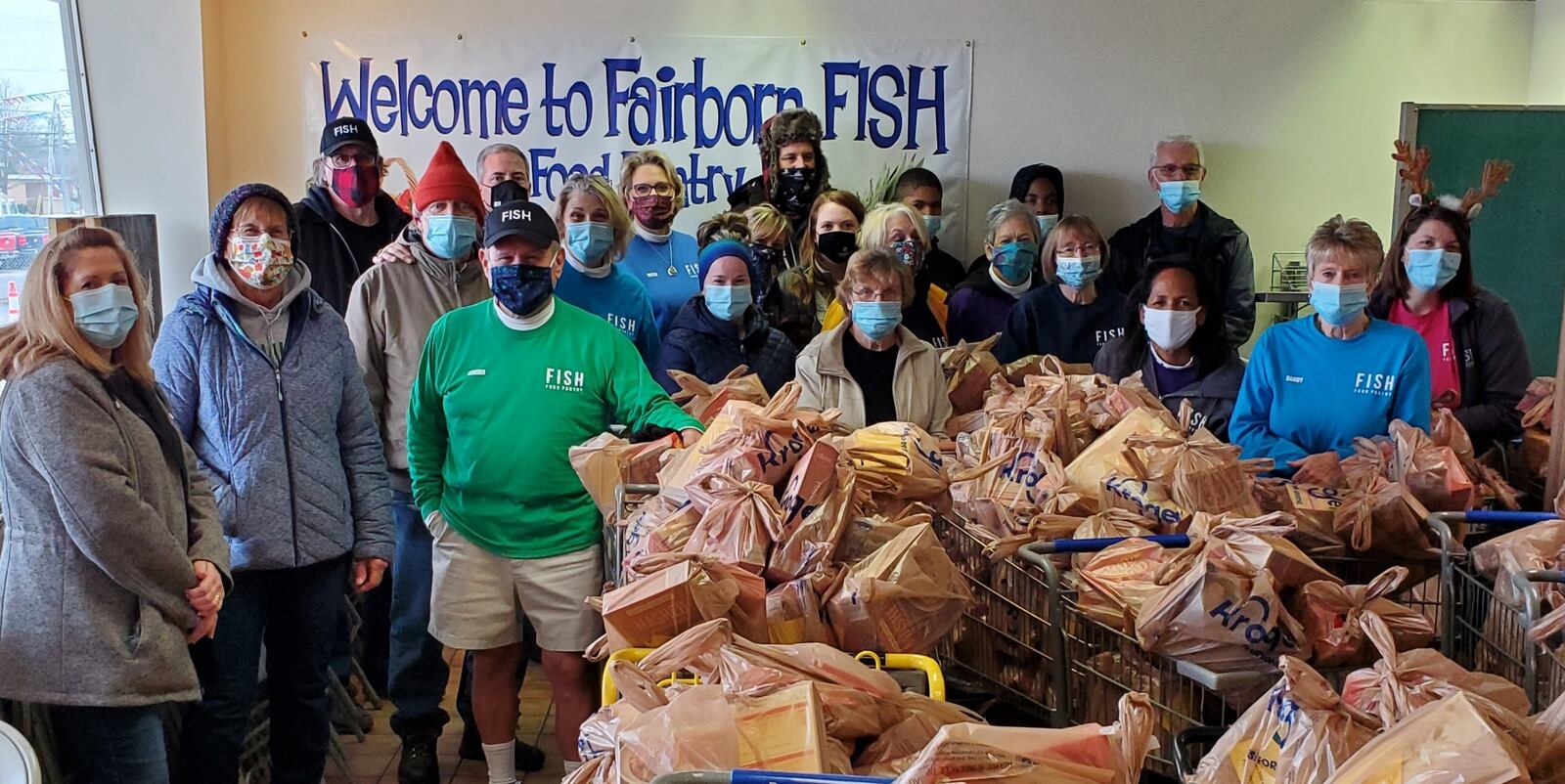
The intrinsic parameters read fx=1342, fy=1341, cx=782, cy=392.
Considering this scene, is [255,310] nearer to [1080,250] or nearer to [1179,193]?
[1080,250]

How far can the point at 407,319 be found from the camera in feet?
12.0

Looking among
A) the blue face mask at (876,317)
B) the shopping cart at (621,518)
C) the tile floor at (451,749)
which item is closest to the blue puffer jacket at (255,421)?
the shopping cart at (621,518)

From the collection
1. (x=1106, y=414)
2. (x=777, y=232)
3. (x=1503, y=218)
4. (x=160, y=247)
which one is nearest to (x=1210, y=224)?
(x=1503, y=218)

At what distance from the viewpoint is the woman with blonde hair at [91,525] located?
2.58 meters

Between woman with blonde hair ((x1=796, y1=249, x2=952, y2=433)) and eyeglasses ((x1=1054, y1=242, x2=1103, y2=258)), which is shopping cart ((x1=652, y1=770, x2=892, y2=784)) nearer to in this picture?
woman with blonde hair ((x1=796, y1=249, x2=952, y2=433))

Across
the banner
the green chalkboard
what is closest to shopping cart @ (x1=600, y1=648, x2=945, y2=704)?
the banner

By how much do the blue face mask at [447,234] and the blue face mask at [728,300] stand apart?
0.74 meters

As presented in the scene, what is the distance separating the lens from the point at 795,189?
5.03 m

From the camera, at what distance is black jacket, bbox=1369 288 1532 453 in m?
3.90

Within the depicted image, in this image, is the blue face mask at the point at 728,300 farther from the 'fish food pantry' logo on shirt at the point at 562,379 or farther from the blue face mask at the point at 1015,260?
the blue face mask at the point at 1015,260

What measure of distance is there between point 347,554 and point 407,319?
0.73 metres

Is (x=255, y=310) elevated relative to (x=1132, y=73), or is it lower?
lower

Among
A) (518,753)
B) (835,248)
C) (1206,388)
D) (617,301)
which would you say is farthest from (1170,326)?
(518,753)

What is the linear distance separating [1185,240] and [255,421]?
3930 mm
